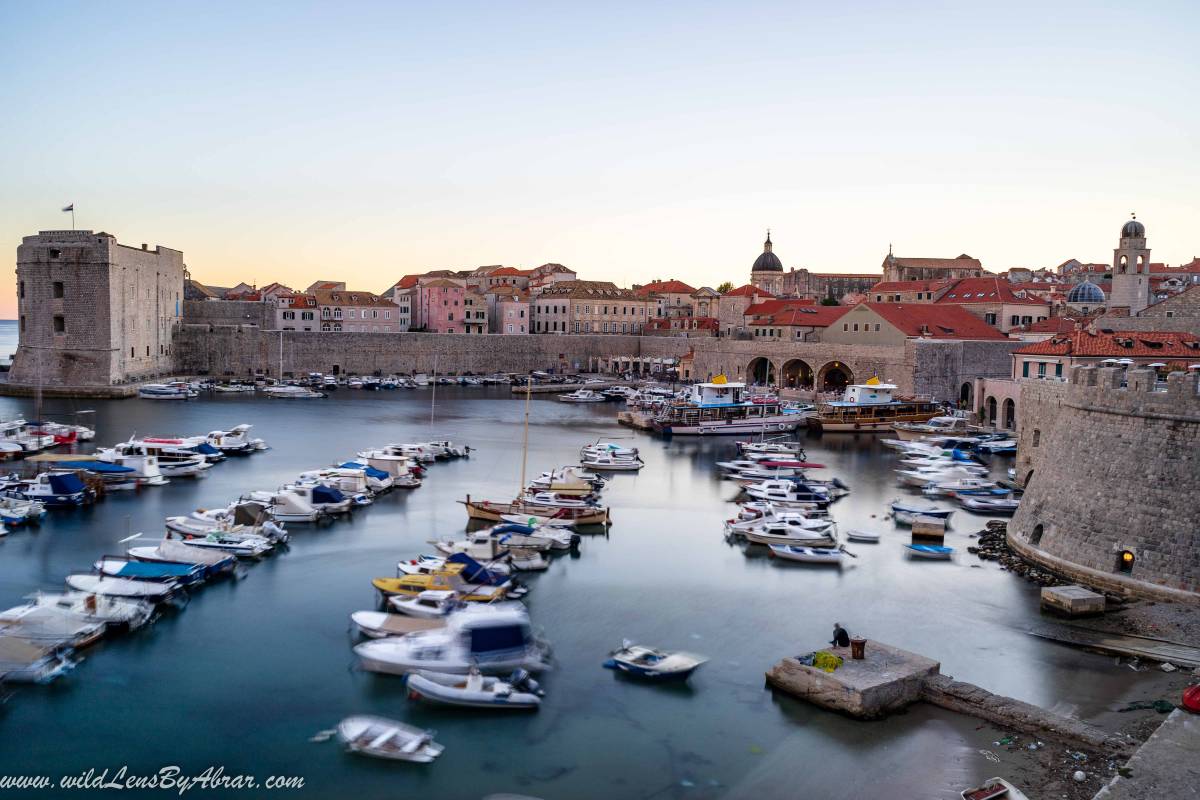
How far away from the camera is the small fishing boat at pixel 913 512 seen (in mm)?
16344

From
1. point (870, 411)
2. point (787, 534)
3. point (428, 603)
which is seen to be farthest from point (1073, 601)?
point (870, 411)

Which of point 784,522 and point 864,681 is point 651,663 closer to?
point 864,681

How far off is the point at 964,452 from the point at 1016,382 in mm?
2997

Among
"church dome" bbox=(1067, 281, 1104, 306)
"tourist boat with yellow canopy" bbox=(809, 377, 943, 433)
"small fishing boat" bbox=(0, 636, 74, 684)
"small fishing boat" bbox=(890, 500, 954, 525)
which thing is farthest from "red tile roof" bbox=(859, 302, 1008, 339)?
"small fishing boat" bbox=(0, 636, 74, 684)

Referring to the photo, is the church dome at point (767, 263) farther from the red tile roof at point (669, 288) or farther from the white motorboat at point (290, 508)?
the white motorboat at point (290, 508)

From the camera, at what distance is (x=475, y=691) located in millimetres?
8648

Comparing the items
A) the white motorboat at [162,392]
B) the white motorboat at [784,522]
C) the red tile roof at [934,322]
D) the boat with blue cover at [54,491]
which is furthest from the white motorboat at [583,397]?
the boat with blue cover at [54,491]

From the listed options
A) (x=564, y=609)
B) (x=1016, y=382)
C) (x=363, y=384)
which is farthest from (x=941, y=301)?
(x=564, y=609)

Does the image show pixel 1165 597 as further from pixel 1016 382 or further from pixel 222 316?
pixel 222 316

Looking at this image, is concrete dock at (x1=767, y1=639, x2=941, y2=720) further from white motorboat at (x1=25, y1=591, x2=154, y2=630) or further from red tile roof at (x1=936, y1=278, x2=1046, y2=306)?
red tile roof at (x1=936, y1=278, x2=1046, y2=306)

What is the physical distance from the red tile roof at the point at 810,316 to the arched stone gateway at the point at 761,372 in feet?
6.13

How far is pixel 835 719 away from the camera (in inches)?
330

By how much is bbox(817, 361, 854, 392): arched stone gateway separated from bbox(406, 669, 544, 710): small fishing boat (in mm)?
28474

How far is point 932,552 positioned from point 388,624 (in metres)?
8.32
